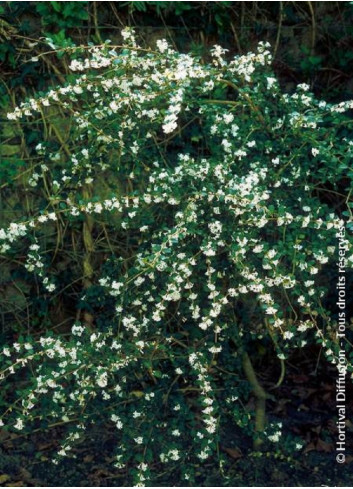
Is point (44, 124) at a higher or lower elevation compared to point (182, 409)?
higher

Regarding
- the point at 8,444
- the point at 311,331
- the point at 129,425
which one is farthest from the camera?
the point at 311,331

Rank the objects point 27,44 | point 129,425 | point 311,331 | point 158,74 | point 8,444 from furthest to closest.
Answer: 1. point 311,331
2. point 27,44
3. point 8,444
4. point 129,425
5. point 158,74

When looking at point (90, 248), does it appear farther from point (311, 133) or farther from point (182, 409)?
point (311, 133)

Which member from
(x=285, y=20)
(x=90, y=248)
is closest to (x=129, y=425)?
(x=90, y=248)

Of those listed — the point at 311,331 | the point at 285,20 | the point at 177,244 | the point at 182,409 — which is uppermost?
the point at 285,20

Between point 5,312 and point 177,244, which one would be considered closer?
point 177,244

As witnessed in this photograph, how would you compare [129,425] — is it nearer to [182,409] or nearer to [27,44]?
[182,409]
